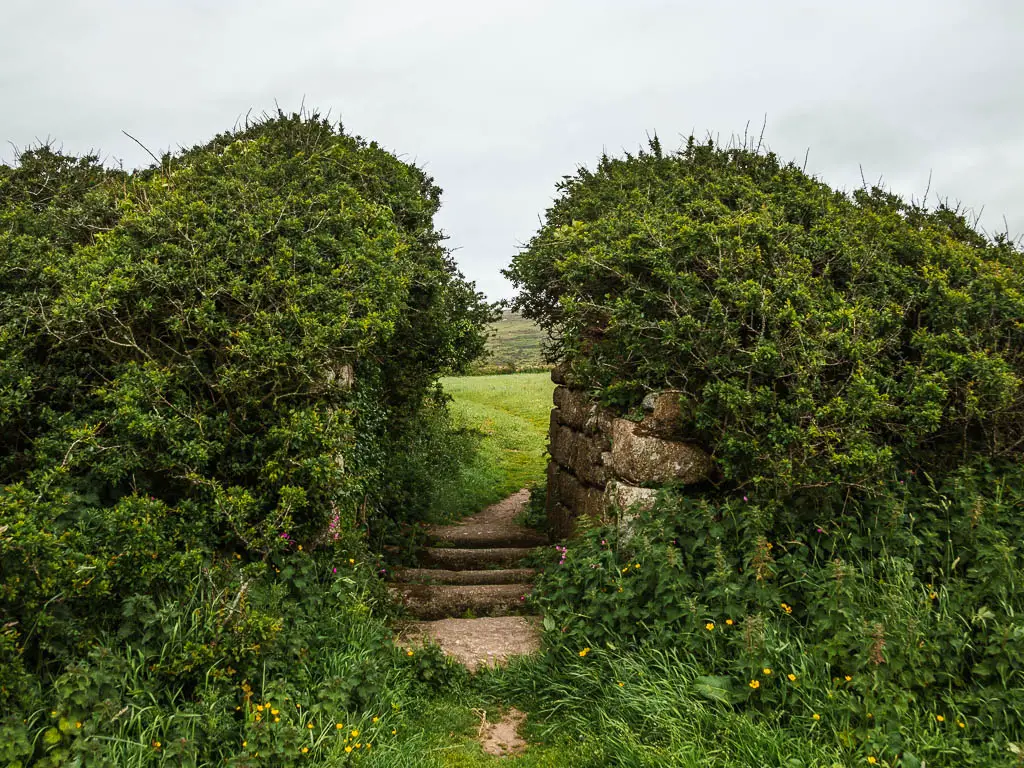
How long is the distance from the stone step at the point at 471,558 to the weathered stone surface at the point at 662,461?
10.3ft

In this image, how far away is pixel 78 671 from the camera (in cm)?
355

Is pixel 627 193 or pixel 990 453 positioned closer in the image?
pixel 990 453

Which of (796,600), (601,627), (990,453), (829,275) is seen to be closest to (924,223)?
(829,275)

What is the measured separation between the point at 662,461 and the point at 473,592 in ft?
8.82

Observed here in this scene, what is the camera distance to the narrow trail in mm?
5887

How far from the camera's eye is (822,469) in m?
5.39

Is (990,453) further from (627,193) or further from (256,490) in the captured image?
(256,490)

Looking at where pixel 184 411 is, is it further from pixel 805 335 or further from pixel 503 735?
pixel 805 335

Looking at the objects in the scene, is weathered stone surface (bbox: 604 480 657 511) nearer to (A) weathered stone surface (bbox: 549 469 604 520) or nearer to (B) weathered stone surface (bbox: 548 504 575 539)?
(A) weathered stone surface (bbox: 549 469 604 520)

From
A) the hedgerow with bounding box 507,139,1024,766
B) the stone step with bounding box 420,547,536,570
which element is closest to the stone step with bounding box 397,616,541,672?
the hedgerow with bounding box 507,139,1024,766

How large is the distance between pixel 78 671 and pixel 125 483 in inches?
73.1

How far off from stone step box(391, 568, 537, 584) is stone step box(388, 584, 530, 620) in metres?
0.49

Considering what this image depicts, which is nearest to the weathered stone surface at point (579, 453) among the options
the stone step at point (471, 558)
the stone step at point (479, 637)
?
the stone step at point (471, 558)

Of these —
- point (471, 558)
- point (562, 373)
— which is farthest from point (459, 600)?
point (562, 373)
